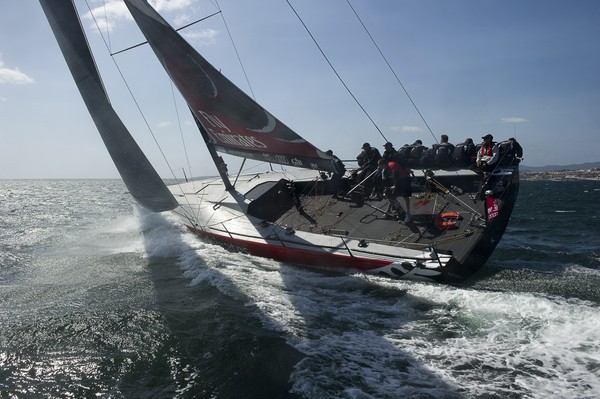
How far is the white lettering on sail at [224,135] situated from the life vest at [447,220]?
13.9ft

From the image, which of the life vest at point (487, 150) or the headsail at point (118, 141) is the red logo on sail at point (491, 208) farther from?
the headsail at point (118, 141)

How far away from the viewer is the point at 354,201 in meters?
10.6

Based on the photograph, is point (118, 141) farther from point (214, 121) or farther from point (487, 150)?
point (487, 150)

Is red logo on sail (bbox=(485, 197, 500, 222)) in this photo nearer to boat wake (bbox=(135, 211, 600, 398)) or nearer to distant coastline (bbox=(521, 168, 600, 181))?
boat wake (bbox=(135, 211, 600, 398))

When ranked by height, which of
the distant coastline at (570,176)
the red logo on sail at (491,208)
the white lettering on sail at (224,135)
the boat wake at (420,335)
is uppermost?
the white lettering on sail at (224,135)

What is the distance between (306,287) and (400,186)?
3129 millimetres

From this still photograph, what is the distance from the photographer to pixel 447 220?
831 cm

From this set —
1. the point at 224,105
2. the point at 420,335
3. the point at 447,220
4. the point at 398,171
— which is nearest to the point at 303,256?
the point at 398,171

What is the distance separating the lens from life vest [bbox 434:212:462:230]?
8094 millimetres

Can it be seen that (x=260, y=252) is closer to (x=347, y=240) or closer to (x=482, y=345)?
(x=347, y=240)

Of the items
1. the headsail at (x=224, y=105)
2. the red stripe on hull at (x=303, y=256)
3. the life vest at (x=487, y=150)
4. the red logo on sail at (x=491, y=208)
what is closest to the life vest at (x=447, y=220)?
the red logo on sail at (x=491, y=208)

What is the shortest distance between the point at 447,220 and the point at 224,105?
574 cm

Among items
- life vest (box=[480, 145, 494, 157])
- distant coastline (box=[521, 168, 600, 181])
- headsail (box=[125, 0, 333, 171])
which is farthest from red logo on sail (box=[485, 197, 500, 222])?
distant coastline (box=[521, 168, 600, 181])

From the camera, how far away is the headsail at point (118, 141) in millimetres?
8289
